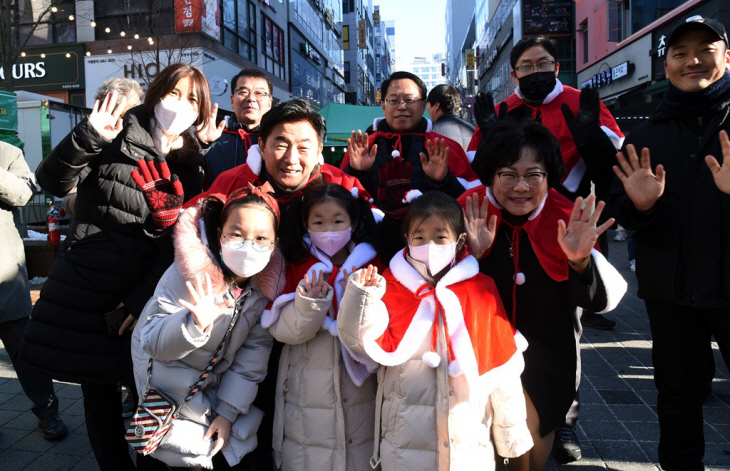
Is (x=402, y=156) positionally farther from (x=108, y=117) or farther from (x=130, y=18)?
(x=130, y=18)

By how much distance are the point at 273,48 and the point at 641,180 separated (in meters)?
25.5

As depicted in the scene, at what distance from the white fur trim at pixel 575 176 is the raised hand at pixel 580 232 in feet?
2.96

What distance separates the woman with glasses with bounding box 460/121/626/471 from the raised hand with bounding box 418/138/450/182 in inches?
18.1

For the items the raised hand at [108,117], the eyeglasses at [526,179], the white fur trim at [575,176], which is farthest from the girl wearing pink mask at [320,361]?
the white fur trim at [575,176]

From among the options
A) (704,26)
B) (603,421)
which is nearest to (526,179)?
(704,26)

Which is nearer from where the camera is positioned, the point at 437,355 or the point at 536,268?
the point at 437,355

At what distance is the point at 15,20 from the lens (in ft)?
39.4

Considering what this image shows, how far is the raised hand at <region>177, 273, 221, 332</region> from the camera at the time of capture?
2.05 metres

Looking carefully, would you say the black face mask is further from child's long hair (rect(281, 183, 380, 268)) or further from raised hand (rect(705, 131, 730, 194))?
child's long hair (rect(281, 183, 380, 268))

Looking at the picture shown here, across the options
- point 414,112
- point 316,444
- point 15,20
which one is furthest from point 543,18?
point 316,444

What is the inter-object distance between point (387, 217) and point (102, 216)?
1.43 metres

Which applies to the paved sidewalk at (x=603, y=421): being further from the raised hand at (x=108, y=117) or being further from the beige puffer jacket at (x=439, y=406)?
the raised hand at (x=108, y=117)

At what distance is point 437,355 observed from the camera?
7.03ft

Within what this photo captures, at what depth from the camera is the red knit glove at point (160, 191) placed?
2.46 m
